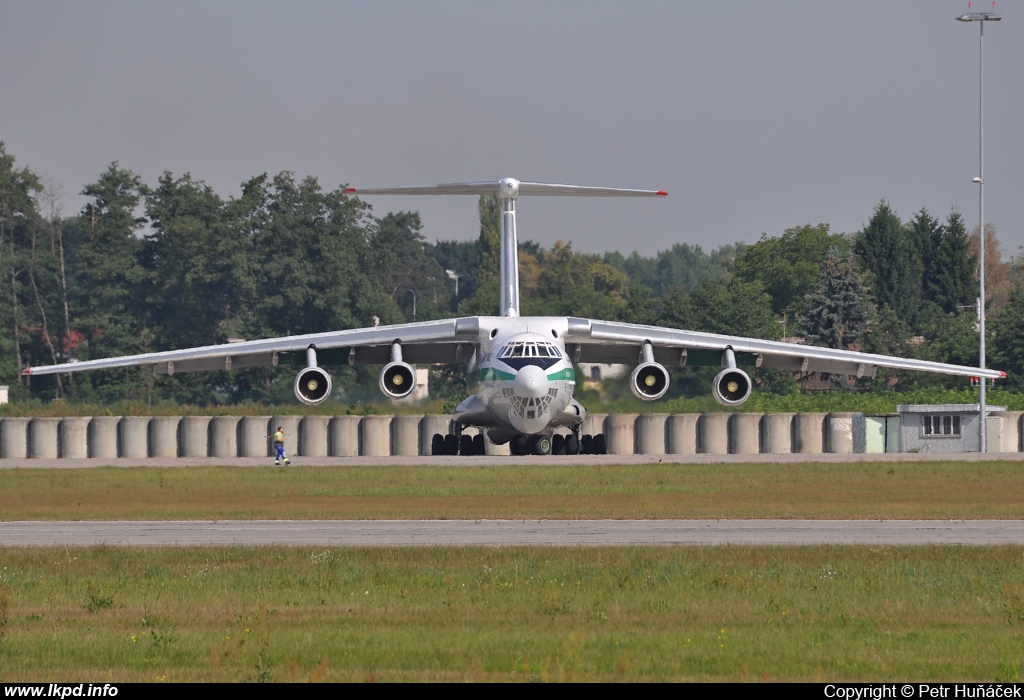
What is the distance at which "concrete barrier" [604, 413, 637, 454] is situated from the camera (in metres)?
40.2

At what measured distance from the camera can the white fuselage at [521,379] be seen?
29.1 meters

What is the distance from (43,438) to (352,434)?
865cm

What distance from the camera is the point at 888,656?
891cm

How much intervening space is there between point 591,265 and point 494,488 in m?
77.3

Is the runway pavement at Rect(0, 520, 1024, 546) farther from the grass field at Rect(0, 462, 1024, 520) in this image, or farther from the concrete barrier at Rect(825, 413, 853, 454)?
the concrete barrier at Rect(825, 413, 853, 454)

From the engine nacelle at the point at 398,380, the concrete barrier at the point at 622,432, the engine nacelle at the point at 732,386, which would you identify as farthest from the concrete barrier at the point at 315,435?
the engine nacelle at the point at 732,386

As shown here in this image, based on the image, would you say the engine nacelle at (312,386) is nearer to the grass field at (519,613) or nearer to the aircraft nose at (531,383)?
the aircraft nose at (531,383)

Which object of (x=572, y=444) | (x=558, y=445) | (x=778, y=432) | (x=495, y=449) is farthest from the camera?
(x=778, y=432)

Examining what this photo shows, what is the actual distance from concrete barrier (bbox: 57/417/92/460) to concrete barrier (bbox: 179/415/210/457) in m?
2.75

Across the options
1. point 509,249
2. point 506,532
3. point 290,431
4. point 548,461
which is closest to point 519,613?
point 506,532

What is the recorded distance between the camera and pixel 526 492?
75.0 feet

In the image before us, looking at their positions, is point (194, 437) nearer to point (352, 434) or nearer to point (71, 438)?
point (71, 438)

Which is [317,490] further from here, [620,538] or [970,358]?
[970,358]

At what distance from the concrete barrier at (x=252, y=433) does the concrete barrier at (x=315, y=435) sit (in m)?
1.04
